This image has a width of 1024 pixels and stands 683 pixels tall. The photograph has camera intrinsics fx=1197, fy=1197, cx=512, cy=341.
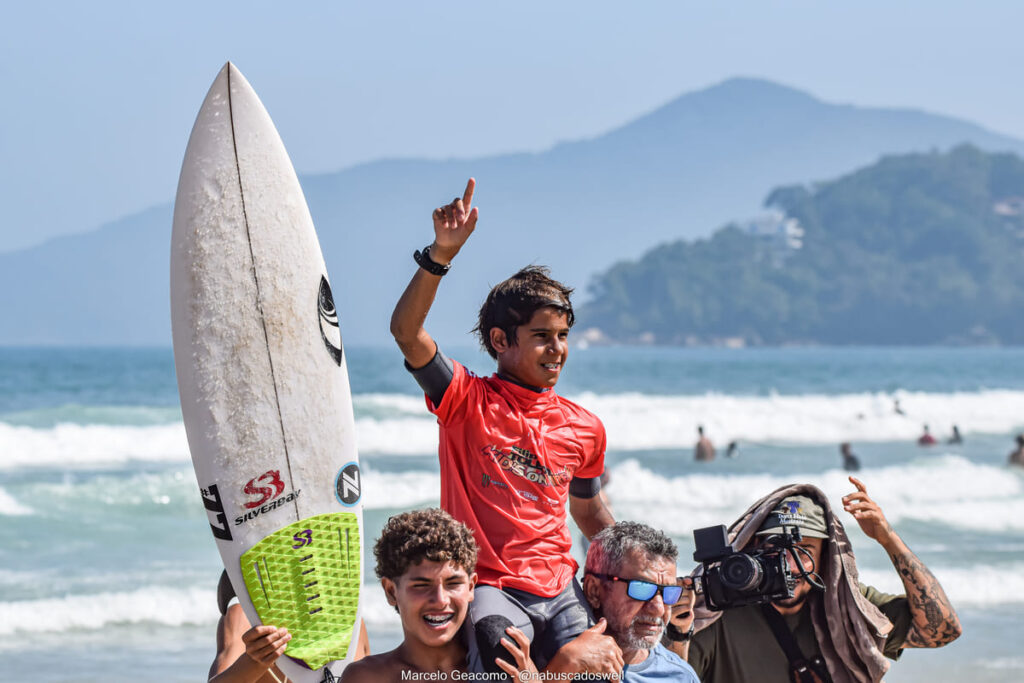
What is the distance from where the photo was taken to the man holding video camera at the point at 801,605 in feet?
10.8

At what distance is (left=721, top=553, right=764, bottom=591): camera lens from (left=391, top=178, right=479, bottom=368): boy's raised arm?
1015mm

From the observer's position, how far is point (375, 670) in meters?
2.75

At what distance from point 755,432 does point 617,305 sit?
98.9 m

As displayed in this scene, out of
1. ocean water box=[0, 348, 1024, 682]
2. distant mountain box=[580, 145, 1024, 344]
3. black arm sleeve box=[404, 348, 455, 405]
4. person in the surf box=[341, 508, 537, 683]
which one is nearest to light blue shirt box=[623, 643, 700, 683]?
person in the surf box=[341, 508, 537, 683]

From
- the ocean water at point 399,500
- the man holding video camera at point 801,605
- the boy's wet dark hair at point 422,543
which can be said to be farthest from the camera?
the ocean water at point 399,500

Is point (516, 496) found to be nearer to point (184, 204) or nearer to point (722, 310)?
point (184, 204)

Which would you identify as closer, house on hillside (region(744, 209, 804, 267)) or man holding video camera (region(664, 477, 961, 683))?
man holding video camera (region(664, 477, 961, 683))

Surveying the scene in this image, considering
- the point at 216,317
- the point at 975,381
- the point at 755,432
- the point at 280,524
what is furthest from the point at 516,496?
the point at 975,381

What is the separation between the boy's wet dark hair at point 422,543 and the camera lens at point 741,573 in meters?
0.85

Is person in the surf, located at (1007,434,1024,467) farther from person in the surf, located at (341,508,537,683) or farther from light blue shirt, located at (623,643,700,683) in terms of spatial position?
person in the surf, located at (341,508,537,683)

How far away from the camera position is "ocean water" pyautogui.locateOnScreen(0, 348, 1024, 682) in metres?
8.20

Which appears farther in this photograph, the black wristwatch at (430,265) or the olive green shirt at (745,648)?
the olive green shirt at (745,648)

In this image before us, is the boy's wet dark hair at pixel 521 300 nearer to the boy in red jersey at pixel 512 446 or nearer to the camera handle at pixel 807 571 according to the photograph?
the boy in red jersey at pixel 512 446

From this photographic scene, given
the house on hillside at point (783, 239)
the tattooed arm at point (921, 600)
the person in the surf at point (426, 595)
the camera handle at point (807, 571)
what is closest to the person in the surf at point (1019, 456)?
the tattooed arm at point (921, 600)
